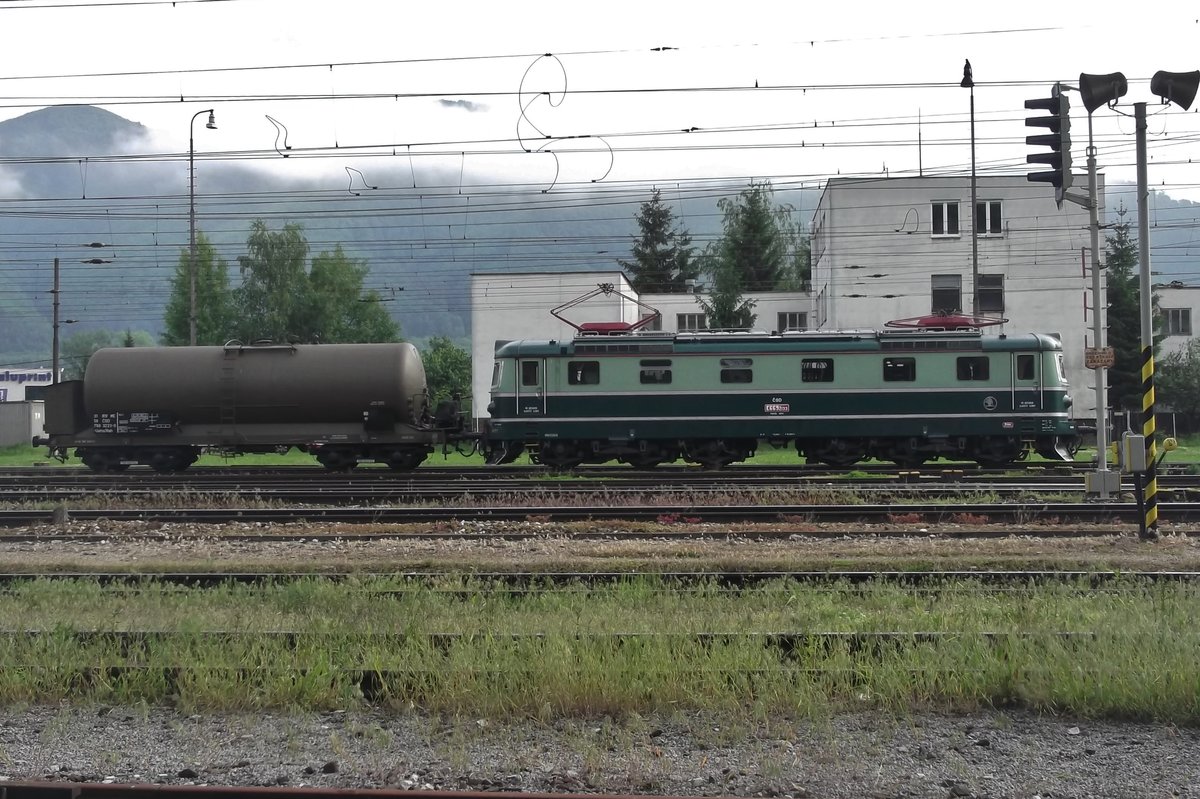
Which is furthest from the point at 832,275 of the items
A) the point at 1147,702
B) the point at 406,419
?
the point at 1147,702

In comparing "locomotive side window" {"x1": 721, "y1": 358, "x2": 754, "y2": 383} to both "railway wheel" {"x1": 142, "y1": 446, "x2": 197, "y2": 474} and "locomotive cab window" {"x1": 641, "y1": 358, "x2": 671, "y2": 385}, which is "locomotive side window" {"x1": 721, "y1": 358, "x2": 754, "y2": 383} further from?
"railway wheel" {"x1": 142, "y1": 446, "x2": 197, "y2": 474}

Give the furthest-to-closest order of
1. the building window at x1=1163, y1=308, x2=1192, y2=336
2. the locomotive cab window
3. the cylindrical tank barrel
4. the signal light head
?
the building window at x1=1163, y1=308, x2=1192, y2=336 < the cylindrical tank barrel < the locomotive cab window < the signal light head

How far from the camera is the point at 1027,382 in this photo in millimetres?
24906

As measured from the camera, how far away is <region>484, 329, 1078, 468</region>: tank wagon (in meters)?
24.9

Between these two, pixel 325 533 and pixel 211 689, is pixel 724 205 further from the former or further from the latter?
pixel 211 689

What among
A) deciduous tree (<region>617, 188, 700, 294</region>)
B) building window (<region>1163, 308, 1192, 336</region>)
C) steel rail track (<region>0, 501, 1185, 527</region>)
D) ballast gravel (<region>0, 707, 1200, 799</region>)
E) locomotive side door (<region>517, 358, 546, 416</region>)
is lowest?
ballast gravel (<region>0, 707, 1200, 799</region>)

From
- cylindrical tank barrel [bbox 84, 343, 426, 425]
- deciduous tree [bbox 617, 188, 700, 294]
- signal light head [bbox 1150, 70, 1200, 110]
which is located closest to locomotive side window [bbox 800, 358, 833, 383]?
cylindrical tank barrel [bbox 84, 343, 426, 425]

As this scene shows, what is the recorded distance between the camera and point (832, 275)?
148ft

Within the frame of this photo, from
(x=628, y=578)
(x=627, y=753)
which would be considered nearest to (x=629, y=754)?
(x=627, y=753)

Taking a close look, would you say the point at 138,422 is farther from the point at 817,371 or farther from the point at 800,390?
the point at 817,371

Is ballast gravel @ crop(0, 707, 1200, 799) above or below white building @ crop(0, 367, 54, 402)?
below

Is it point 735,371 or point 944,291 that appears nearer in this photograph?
point 735,371

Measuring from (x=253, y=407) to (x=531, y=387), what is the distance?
6.83 metres

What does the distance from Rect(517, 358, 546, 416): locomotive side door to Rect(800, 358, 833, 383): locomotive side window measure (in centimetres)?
616
